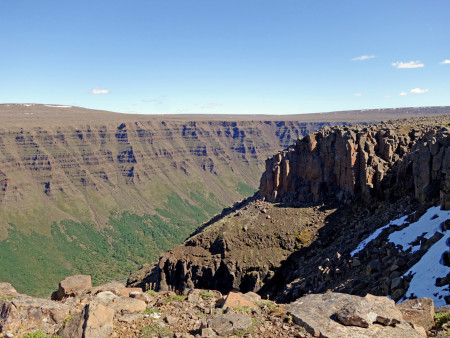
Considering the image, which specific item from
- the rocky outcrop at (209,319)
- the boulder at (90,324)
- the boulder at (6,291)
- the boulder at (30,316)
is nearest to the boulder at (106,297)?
the rocky outcrop at (209,319)

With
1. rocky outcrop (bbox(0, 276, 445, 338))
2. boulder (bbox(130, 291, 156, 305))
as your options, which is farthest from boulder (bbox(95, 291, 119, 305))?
boulder (bbox(130, 291, 156, 305))

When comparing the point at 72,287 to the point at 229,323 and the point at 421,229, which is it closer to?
the point at 229,323

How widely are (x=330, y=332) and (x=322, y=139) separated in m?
75.1

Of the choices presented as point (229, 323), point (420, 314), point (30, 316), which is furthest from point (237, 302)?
point (30, 316)

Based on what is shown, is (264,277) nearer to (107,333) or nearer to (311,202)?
(311,202)

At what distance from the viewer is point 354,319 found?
18.5 meters

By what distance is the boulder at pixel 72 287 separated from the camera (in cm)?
2601

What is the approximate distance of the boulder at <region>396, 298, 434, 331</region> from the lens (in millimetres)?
20484

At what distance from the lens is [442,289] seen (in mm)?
31609

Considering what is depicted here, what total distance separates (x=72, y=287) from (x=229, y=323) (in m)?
14.7

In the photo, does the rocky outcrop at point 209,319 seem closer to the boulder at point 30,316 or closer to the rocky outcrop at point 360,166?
the boulder at point 30,316

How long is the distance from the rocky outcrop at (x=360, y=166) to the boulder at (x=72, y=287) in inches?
1875

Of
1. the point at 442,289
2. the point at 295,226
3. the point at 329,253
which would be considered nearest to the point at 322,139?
the point at 295,226

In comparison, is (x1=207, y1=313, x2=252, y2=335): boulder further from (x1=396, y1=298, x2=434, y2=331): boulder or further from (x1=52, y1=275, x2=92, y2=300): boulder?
(x1=52, y1=275, x2=92, y2=300): boulder
